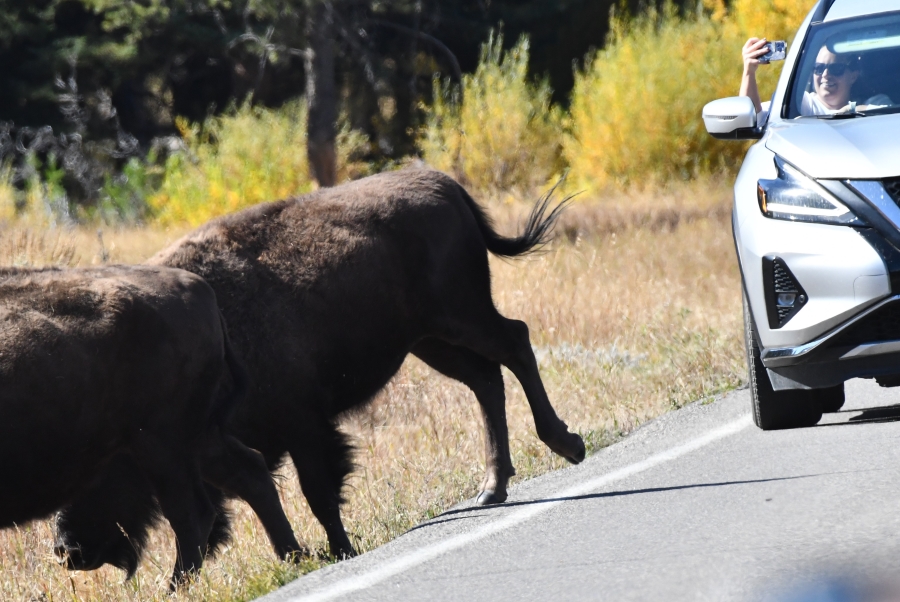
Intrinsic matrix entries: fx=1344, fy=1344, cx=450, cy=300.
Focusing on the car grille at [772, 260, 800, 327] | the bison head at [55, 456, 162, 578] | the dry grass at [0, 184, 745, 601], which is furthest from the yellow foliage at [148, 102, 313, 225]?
the car grille at [772, 260, 800, 327]

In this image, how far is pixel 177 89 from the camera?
36156mm

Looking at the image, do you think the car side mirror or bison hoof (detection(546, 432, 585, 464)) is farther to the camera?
bison hoof (detection(546, 432, 585, 464))

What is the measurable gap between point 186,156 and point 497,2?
8.64m

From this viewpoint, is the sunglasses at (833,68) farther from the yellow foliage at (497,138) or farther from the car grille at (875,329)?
the yellow foliage at (497,138)

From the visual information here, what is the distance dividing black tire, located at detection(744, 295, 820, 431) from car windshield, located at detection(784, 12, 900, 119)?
107cm

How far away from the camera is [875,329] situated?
503cm

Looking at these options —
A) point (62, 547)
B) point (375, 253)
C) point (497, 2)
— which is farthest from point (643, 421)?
point (497, 2)

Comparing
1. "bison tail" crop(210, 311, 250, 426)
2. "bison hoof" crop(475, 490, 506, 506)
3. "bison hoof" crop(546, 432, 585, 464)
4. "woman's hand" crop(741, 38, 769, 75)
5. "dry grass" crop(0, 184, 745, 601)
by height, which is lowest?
"dry grass" crop(0, 184, 745, 601)


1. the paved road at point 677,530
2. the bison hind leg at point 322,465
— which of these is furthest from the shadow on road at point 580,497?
the bison hind leg at point 322,465

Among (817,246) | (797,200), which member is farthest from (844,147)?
(817,246)

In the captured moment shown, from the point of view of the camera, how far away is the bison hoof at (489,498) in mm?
5770

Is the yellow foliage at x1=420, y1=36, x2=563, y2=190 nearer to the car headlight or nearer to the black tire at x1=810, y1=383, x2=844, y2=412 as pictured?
the black tire at x1=810, y1=383, x2=844, y2=412

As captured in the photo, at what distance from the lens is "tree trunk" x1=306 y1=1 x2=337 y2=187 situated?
22656mm

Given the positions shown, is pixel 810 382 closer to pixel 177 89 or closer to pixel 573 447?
pixel 573 447
